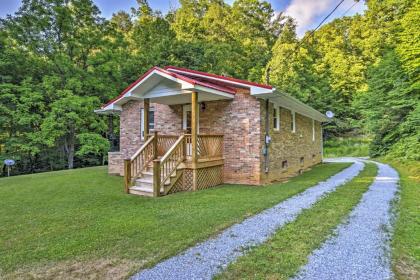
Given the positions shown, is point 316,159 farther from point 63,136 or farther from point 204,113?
point 63,136

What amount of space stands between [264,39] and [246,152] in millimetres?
28927

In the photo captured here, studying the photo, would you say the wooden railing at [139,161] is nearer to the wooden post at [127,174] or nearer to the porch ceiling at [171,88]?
the wooden post at [127,174]

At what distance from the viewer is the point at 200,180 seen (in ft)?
27.8

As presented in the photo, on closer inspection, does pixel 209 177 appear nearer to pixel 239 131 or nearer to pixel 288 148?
pixel 239 131

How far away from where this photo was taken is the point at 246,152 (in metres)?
9.16

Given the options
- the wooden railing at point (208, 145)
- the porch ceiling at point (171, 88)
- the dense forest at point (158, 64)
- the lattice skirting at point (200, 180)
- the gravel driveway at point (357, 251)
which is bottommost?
the gravel driveway at point (357, 251)

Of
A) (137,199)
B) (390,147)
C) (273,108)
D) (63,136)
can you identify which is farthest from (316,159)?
(63,136)

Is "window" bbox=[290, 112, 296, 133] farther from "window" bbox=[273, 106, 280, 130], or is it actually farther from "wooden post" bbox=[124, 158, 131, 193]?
"wooden post" bbox=[124, 158, 131, 193]

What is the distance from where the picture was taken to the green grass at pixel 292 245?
120 inches

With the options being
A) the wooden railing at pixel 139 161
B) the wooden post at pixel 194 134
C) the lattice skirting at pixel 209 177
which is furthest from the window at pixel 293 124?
the wooden railing at pixel 139 161

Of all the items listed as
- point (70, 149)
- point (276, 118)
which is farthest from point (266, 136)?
point (70, 149)

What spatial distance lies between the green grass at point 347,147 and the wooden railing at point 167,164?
23033 mm

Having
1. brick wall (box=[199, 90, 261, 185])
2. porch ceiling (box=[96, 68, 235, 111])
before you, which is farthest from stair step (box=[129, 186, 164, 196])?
porch ceiling (box=[96, 68, 235, 111])

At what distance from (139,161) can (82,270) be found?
19.9 feet
